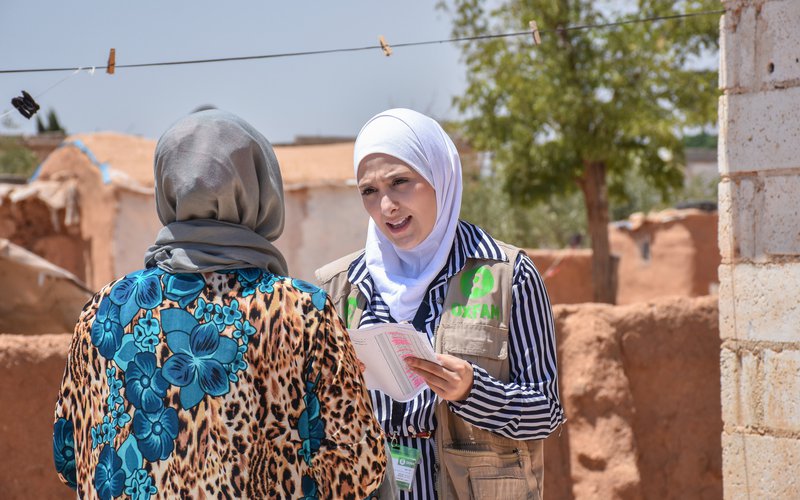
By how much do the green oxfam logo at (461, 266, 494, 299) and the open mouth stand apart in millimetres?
217

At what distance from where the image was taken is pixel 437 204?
281 centimetres

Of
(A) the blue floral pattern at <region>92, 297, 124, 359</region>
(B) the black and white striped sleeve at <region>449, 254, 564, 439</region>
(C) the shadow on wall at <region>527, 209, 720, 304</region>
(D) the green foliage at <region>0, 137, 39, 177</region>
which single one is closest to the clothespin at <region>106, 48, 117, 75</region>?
(A) the blue floral pattern at <region>92, 297, 124, 359</region>

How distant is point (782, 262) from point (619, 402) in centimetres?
156

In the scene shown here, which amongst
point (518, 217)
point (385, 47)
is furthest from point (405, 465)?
point (518, 217)

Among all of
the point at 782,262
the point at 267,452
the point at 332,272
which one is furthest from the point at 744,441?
the point at 267,452

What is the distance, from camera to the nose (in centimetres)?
274

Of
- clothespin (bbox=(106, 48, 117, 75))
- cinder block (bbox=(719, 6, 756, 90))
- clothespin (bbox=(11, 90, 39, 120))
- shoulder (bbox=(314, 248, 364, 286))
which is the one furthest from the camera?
cinder block (bbox=(719, 6, 756, 90))

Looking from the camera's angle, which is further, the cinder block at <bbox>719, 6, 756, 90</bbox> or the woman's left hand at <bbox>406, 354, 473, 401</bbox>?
the cinder block at <bbox>719, 6, 756, 90</bbox>

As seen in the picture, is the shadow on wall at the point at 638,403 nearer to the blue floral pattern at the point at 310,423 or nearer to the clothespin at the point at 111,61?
the clothespin at the point at 111,61

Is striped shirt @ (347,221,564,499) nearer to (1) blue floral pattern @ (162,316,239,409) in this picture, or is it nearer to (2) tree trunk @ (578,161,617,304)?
(1) blue floral pattern @ (162,316,239,409)

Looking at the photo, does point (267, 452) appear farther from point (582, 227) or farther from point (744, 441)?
point (582, 227)

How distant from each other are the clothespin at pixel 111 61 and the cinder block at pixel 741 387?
2667 mm

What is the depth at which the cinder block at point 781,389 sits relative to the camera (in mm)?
3979

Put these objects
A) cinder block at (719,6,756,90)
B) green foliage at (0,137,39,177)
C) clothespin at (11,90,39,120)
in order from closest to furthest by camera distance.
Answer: clothespin at (11,90,39,120) < cinder block at (719,6,756,90) < green foliage at (0,137,39,177)
